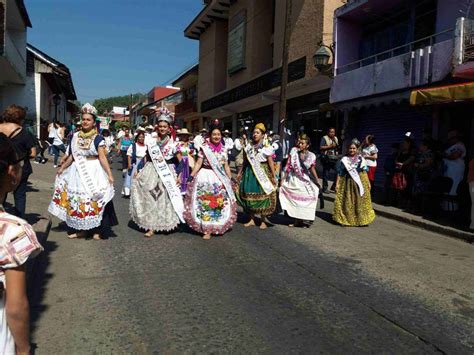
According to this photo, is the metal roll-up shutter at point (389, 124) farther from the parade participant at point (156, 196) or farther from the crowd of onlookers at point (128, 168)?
the parade participant at point (156, 196)

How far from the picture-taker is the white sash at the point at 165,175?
21.4 ft

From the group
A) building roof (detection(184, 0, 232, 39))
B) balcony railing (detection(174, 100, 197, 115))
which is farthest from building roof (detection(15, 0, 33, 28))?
balcony railing (detection(174, 100, 197, 115))

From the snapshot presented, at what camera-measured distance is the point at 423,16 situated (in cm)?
1335

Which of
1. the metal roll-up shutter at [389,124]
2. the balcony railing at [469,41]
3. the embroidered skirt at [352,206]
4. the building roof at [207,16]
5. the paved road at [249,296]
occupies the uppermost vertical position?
the building roof at [207,16]

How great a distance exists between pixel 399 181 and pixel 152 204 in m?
6.16

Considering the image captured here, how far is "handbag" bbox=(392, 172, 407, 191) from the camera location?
33.1ft

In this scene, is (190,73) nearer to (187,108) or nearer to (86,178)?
(187,108)

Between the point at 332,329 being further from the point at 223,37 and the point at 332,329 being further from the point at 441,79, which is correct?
the point at 223,37

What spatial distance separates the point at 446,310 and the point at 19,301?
3.58 m

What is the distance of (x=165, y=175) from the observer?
6.53m

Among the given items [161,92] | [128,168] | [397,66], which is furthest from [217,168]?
[161,92]

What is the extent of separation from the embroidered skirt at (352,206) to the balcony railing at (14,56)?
48.3ft

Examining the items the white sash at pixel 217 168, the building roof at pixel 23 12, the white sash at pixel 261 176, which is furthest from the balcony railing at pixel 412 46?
the building roof at pixel 23 12

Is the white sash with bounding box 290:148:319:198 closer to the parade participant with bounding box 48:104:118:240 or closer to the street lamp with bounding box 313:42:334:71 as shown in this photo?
the parade participant with bounding box 48:104:118:240
